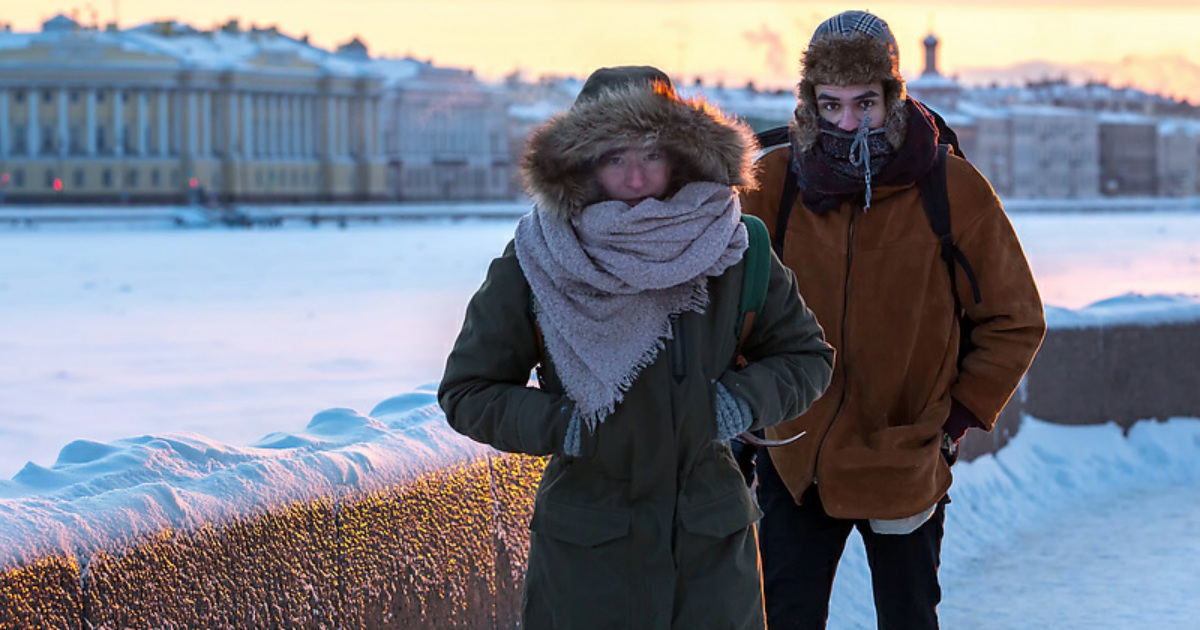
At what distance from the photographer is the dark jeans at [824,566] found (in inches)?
107

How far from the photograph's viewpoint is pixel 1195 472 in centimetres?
590

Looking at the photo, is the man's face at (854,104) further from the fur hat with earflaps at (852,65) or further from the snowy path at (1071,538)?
the snowy path at (1071,538)

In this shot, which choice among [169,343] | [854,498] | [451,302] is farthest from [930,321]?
[451,302]

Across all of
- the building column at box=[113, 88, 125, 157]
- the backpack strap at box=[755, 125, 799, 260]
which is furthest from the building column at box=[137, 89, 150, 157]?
the backpack strap at box=[755, 125, 799, 260]

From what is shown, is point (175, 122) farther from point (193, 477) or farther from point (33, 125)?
point (193, 477)

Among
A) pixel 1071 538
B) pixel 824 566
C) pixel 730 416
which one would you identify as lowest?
pixel 1071 538

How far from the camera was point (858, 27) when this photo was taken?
8.96 feet

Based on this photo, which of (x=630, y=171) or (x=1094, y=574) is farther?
(x=1094, y=574)

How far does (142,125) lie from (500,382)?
74.7m

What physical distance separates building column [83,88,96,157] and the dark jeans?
73.4 metres

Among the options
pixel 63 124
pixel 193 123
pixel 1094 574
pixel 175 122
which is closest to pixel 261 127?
pixel 193 123

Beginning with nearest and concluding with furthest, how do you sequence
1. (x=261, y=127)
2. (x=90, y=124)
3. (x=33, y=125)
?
(x=33, y=125), (x=90, y=124), (x=261, y=127)

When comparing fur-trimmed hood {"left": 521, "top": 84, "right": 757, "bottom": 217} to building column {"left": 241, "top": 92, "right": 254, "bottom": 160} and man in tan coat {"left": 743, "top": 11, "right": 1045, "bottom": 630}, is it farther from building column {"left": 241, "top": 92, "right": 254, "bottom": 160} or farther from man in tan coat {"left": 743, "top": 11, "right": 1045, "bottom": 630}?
building column {"left": 241, "top": 92, "right": 254, "bottom": 160}

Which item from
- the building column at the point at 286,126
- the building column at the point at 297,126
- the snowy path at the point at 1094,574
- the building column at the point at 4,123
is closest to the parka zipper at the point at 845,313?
the snowy path at the point at 1094,574
